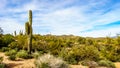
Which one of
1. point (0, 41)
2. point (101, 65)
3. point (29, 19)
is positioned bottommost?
point (101, 65)

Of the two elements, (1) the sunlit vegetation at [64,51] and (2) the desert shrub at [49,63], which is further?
(1) the sunlit vegetation at [64,51]

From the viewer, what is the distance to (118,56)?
23.8m

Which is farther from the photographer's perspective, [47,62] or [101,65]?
[101,65]

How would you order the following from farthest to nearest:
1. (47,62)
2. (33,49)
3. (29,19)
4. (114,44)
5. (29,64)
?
(114,44)
(33,49)
(29,19)
(29,64)
(47,62)

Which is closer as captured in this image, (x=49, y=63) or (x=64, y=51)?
(x=49, y=63)

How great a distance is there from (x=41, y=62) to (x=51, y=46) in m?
9.76

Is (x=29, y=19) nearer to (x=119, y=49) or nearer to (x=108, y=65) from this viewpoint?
(x=108, y=65)

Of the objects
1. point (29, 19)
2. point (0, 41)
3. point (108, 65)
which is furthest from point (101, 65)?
point (0, 41)

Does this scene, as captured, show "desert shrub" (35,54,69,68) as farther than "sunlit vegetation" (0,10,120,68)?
No

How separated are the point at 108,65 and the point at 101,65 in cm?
58

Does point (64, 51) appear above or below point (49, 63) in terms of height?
above

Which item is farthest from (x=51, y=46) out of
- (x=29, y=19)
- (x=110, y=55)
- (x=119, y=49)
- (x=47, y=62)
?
(x=47, y=62)

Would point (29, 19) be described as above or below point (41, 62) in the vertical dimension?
above

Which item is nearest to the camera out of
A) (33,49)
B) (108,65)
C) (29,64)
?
(29,64)
